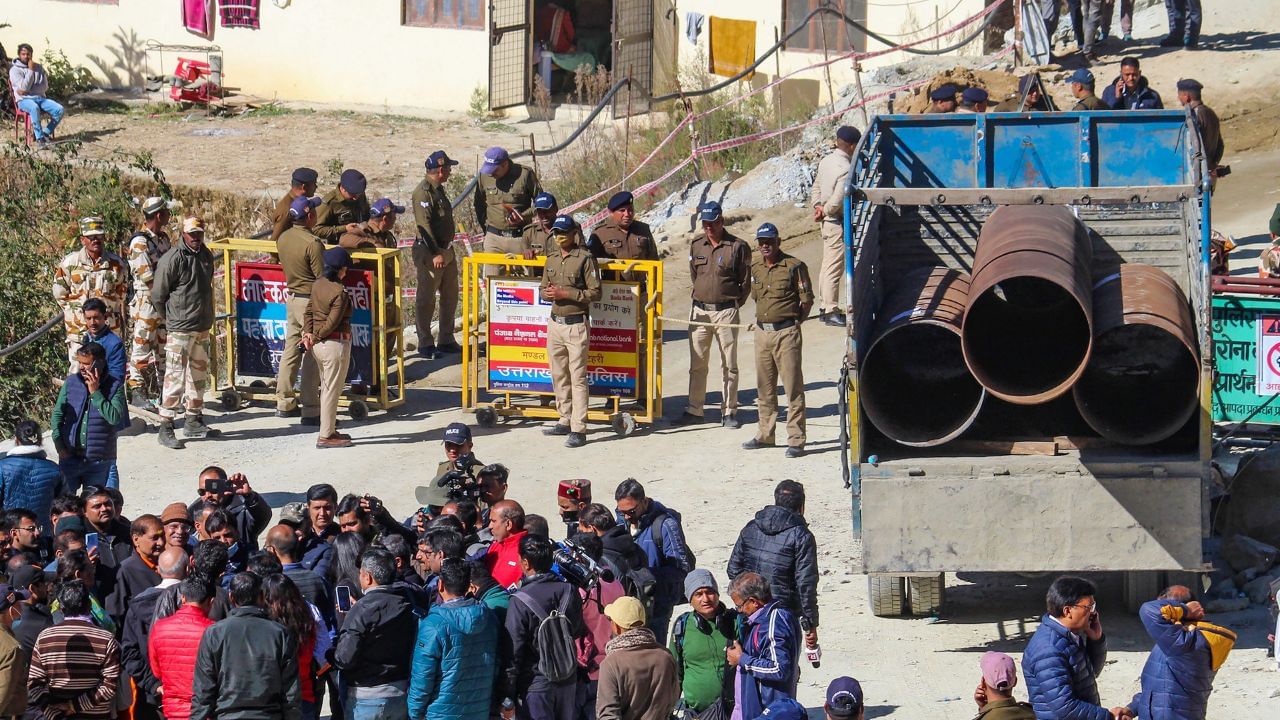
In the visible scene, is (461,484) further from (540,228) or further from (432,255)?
(432,255)

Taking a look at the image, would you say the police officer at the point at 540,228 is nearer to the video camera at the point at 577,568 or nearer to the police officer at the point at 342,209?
the police officer at the point at 342,209

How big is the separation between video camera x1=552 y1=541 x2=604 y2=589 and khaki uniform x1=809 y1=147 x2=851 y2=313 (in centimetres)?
817

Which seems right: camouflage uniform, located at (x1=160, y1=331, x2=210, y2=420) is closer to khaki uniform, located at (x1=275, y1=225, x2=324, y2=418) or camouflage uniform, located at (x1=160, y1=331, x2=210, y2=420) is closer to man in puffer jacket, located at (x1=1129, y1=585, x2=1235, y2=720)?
khaki uniform, located at (x1=275, y1=225, x2=324, y2=418)

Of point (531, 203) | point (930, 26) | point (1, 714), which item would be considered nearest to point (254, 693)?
point (1, 714)

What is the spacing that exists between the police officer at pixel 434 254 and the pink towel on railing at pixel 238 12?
514 inches

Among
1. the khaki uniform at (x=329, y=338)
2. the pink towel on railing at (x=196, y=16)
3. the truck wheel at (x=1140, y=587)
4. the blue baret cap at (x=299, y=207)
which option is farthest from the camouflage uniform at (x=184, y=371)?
the pink towel on railing at (x=196, y=16)

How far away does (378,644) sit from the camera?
7496mm

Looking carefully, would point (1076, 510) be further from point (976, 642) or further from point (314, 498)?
point (314, 498)

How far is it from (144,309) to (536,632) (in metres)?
8.13

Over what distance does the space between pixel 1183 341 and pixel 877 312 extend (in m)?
1.89

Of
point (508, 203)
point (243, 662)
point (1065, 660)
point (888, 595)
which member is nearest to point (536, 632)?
point (243, 662)

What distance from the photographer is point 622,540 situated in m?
8.35

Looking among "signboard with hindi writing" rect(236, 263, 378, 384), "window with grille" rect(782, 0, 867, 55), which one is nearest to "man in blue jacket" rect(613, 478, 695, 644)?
"signboard with hindi writing" rect(236, 263, 378, 384)

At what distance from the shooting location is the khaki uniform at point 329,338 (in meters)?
13.9
